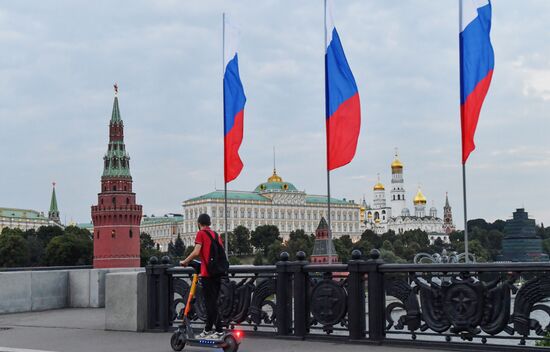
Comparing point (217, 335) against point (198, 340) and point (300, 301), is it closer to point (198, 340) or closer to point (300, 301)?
point (198, 340)

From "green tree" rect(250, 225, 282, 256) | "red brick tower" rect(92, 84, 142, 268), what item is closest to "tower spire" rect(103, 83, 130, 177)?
"red brick tower" rect(92, 84, 142, 268)

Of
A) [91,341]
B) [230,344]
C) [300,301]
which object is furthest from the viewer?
[91,341]

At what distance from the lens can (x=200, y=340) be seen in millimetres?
9352

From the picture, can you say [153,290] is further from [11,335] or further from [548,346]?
[548,346]

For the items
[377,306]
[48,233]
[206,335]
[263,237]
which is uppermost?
[48,233]

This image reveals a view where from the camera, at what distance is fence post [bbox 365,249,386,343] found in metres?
9.94

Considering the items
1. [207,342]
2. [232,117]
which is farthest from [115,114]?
[207,342]

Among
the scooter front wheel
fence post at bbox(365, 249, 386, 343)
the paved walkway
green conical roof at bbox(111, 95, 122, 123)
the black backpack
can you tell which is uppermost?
green conical roof at bbox(111, 95, 122, 123)

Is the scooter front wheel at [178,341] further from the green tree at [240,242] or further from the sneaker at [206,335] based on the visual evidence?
the green tree at [240,242]

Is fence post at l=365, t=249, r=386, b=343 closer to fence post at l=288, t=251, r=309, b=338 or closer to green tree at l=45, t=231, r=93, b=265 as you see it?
fence post at l=288, t=251, r=309, b=338

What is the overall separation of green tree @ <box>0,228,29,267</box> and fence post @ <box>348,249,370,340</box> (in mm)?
108884

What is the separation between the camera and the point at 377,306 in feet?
32.6

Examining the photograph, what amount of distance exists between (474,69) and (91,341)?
7838 mm

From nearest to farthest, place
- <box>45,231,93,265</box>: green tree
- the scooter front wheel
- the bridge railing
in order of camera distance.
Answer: the bridge railing, the scooter front wheel, <box>45,231,93,265</box>: green tree
